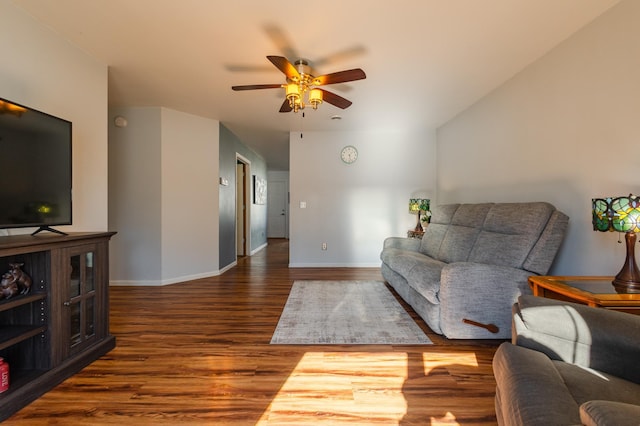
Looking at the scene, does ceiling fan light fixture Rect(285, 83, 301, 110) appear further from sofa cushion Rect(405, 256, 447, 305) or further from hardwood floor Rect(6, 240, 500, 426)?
hardwood floor Rect(6, 240, 500, 426)

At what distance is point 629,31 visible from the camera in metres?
1.76

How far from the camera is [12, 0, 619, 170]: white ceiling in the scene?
1.90m

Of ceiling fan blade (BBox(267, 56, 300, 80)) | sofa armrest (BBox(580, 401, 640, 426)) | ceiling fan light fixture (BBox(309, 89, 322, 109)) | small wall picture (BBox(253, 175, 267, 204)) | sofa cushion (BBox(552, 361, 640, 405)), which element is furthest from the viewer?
small wall picture (BBox(253, 175, 267, 204))

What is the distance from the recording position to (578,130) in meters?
2.14

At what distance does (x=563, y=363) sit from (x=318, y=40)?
8.02ft

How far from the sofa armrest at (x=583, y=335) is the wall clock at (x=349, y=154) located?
12.9ft

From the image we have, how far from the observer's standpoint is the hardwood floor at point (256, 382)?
4.58 feet

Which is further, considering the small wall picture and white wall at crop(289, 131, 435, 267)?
the small wall picture

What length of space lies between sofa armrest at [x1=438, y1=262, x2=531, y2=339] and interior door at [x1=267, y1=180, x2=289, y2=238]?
24.9 ft

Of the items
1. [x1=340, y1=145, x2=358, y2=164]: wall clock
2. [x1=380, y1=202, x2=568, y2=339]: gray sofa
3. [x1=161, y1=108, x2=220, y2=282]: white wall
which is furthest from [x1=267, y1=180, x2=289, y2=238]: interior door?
[x1=380, y1=202, x2=568, y2=339]: gray sofa

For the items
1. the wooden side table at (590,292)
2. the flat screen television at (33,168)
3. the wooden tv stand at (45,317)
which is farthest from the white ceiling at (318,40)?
the wooden side table at (590,292)

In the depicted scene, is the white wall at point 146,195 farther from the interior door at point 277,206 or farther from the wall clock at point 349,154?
the interior door at point 277,206

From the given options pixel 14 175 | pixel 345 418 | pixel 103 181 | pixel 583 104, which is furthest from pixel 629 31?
pixel 103 181

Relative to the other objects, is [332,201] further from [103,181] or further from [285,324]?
[103,181]
